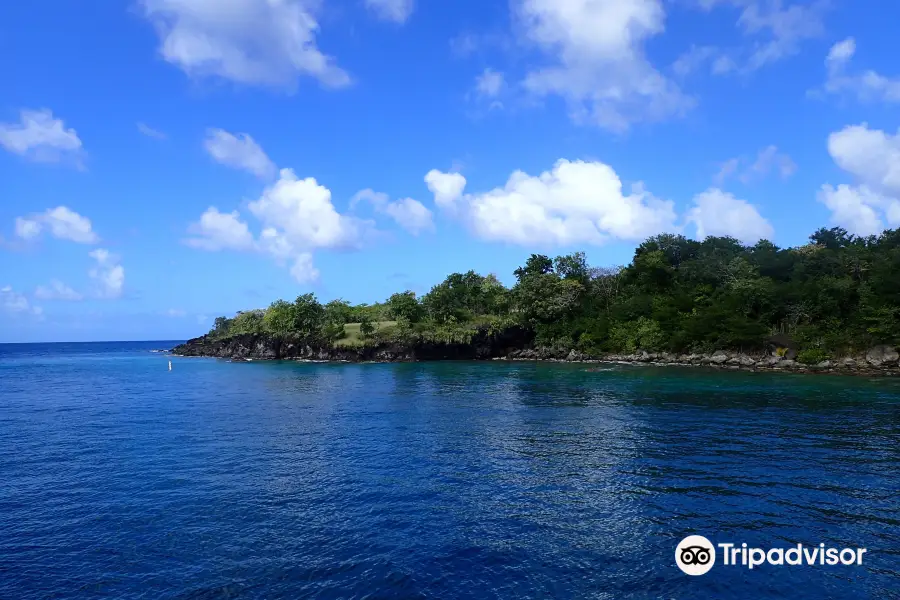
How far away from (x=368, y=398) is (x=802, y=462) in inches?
1233

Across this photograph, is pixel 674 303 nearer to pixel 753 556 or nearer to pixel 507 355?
pixel 507 355

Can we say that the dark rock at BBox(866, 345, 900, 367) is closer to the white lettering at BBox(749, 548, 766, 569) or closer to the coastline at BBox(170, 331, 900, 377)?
the coastline at BBox(170, 331, 900, 377)

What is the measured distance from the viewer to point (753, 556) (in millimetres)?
12945

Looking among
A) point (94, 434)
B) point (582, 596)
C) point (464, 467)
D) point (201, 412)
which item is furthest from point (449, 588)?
point (201, 412)

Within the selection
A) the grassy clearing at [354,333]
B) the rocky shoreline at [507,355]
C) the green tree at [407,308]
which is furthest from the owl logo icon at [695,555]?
the grassy clearing at [354,333]

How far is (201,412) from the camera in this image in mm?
36438

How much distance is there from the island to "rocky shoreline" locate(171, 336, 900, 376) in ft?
0.75

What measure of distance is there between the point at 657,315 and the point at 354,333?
60.6 metres

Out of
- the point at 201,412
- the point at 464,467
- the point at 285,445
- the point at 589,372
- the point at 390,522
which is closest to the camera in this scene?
the point at 390,522

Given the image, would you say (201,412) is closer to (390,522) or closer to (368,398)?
(368,398)

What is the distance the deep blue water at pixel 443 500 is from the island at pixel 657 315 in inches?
1386

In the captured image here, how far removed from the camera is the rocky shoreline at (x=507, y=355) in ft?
197

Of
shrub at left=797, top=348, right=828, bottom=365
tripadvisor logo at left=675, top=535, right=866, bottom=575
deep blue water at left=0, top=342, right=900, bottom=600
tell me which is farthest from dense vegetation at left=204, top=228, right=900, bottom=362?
tripadvisor logo at left=675, top=535, right=866, bottom=575

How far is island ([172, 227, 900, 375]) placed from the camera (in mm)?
64000
